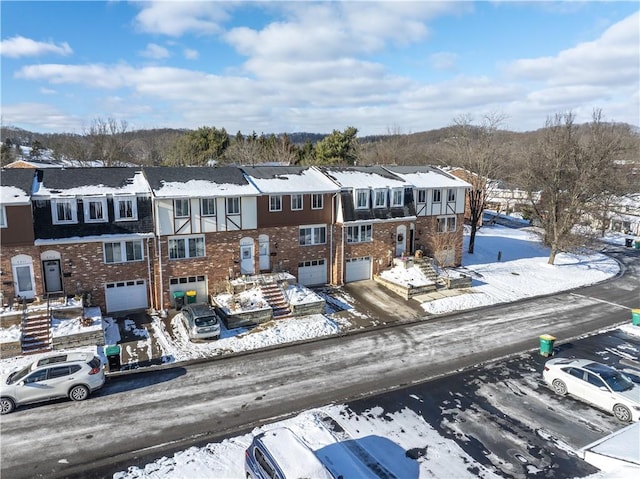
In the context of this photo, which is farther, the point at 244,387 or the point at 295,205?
the point at 295,205

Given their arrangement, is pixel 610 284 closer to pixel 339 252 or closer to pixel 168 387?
pixel 339 252

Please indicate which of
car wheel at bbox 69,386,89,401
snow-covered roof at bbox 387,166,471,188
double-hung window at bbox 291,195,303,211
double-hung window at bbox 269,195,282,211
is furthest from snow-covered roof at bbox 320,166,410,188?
Answer: car wheel at bbox 69,386,89,401

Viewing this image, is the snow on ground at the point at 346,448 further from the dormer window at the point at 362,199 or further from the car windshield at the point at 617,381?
the dormer window at the point at 362,199

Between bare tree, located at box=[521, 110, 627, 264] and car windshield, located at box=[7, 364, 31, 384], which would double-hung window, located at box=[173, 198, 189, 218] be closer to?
car windshield, located at box=[7, 364, 31, 384]

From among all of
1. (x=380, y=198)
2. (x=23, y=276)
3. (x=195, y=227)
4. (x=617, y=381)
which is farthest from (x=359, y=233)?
(x=23, y=276)

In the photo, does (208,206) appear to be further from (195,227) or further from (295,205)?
(295,205)

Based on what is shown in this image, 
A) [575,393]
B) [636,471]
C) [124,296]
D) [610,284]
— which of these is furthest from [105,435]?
[610,284]
